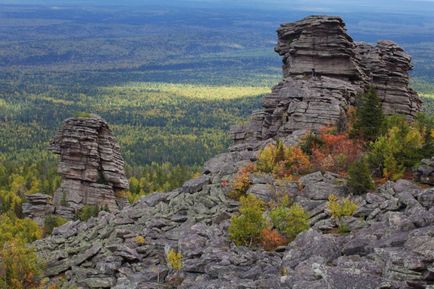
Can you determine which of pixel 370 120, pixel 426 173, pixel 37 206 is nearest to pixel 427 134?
pixel 370 120

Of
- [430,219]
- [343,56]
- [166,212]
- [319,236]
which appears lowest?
[166,212]

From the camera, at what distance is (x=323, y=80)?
60875mm

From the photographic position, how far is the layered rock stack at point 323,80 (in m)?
56.6

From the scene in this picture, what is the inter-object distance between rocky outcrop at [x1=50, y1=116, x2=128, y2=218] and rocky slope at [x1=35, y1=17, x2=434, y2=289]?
23.0 metres

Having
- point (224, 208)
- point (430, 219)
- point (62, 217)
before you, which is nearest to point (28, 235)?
point (62, 217)

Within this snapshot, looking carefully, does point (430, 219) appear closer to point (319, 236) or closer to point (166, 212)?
point (319, 236)

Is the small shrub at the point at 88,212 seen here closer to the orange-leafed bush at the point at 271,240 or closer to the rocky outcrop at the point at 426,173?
the orange-leafed bush at the point at 271,240

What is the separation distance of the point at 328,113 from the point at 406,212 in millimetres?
24540

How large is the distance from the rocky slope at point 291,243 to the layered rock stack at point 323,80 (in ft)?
0.43

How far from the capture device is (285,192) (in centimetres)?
4156

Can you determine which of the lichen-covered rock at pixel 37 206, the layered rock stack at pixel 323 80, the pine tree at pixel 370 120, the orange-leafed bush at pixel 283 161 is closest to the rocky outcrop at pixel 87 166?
the lichen-covered rock at pixel 37 206

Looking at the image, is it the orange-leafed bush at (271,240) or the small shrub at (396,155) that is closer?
the orange-leafed bush at (271,240)

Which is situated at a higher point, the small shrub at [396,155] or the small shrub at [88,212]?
the small shrub at [396,155]

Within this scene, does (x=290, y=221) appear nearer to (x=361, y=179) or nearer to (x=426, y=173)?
(x=361, y=179)
